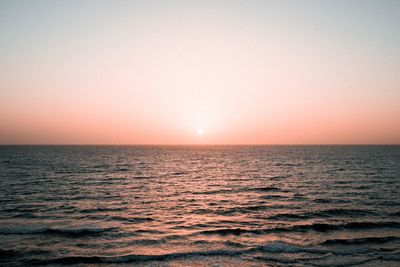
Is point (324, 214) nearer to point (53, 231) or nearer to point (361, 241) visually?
point (361, 241)

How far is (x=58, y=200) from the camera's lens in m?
31.4

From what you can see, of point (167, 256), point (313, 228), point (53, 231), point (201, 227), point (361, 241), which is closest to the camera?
point (167, 256)

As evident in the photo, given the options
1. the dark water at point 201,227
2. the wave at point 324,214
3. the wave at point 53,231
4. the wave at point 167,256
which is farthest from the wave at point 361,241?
the wave at point 53,231

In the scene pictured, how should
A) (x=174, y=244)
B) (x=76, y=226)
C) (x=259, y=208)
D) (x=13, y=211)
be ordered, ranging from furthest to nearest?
(x=259, y=208) → (x=13, y=211) → (x=76, y=226) → (x=174, y=244)

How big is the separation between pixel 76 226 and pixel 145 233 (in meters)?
5.27

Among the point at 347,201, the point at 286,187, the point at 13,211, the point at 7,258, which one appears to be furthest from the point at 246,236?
the point at 286,187

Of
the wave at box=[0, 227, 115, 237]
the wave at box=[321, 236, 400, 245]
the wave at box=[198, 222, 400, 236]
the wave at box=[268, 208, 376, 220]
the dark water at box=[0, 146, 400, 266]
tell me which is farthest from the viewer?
the wave at box=[268, 208, 376, 220]

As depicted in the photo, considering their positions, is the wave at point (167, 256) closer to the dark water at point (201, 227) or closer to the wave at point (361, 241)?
the dark water at point (201, 227)

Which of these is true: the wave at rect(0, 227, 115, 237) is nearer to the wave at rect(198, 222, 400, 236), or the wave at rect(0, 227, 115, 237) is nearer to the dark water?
the dark water

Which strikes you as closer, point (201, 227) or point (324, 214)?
point (201, 227)

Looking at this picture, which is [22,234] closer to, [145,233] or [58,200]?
[145,233]

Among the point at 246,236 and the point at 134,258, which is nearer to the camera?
the point at 134,258

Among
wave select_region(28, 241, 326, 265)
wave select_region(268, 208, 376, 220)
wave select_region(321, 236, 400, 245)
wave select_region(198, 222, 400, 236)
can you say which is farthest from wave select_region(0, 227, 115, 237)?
wave select_region(321, 236, 400, 245)

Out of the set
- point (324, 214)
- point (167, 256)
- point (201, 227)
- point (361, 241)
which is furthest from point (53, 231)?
point (324, 214)
